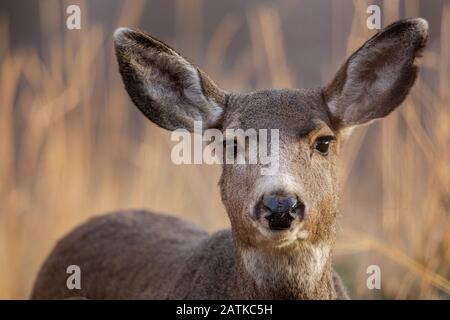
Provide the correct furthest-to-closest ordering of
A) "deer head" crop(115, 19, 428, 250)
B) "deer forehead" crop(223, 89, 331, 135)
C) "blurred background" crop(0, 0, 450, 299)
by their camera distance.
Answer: "blurred background" crop(0, 0, 450, 299) < "deer forehead" crop(223, 89, 331, 135) < "deer head" crop(115, 19, 428, 250)

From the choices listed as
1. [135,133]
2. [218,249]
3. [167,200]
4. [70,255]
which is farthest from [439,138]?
[135,133]

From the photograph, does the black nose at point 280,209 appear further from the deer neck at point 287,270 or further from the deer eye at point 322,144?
the deer eye at point 322,144

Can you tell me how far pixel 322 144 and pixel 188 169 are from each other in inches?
217

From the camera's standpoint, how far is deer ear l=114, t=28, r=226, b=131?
21.5 ft

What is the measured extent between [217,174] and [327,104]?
5762 millimetres

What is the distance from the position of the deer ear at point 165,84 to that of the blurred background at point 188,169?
60.2 inches

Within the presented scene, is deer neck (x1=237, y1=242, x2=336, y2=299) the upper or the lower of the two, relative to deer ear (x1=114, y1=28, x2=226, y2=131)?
lower

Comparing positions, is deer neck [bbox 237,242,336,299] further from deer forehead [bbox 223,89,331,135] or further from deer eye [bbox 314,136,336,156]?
deer forehead [bbox 223,89,331,135]

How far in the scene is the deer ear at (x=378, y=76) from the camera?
6.41m

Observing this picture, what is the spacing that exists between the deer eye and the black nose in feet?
2.26

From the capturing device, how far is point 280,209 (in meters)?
5.38

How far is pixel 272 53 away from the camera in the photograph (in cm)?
1001
